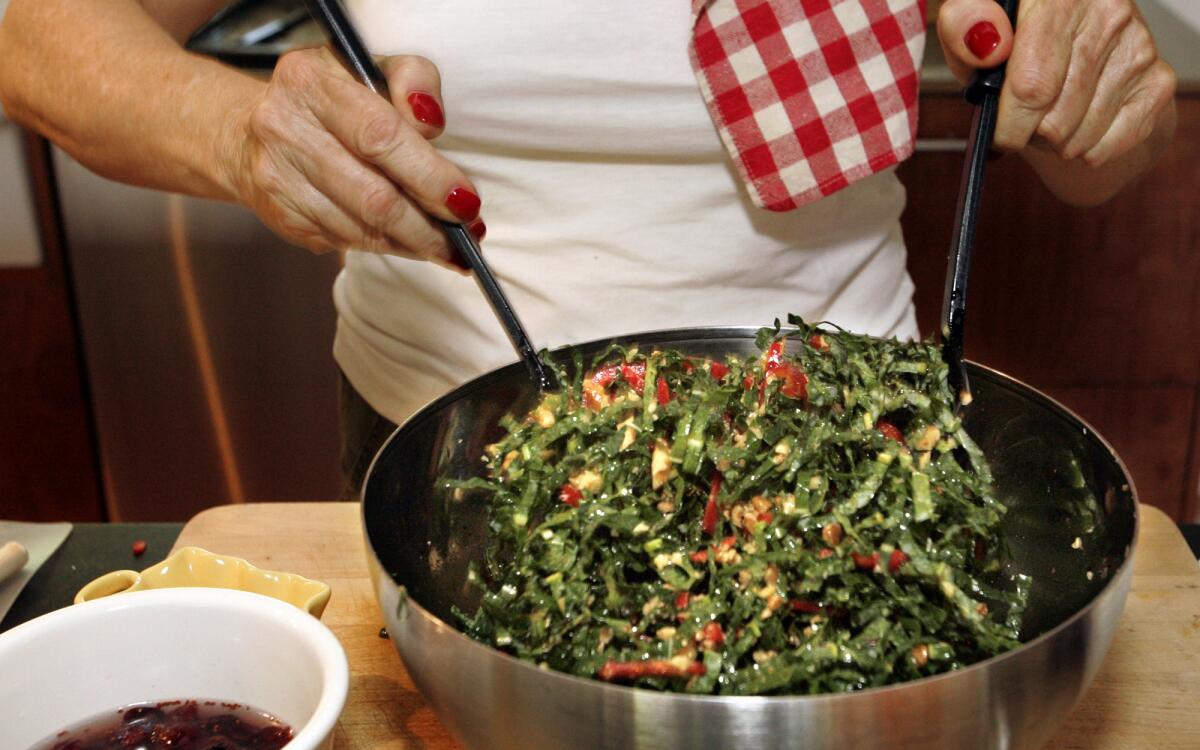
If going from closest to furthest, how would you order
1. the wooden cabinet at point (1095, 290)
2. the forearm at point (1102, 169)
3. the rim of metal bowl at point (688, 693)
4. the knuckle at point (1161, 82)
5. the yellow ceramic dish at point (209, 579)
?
the rim of metal bowl at point (688, 693) < the yellow ceramic dish at point (209, 579) < the knuckle at point (1161, 82) < the forearm at point (1102, 169) < the wooden cabinet at point (1095, 290)

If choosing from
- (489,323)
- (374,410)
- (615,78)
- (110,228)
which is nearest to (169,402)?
(110,228)

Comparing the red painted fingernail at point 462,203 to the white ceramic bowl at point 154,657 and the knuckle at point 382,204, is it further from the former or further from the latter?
the white ceramic bowl at point 154,657

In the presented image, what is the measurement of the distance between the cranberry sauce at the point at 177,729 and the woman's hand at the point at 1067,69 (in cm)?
86

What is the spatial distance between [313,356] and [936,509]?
223 cm

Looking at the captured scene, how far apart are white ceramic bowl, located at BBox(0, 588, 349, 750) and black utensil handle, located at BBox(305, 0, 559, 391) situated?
323 mm

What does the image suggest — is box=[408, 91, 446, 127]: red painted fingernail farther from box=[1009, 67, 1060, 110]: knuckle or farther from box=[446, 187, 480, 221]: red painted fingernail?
box=[1009, 67, 1060, 110]: knuckle

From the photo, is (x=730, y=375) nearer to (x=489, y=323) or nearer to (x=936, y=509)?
(x=936, y=509)

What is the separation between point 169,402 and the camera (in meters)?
2.86

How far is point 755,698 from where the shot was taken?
0.62 meters

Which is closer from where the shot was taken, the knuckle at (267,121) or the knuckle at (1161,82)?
the knuckle at (267,121)

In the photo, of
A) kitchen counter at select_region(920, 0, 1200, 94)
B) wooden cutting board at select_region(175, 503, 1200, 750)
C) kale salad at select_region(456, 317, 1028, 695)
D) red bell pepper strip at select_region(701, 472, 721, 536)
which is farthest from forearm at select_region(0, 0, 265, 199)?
kitchen counter at select_region(920, 0, 1200, 94)

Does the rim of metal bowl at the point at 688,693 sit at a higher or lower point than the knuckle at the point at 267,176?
lower

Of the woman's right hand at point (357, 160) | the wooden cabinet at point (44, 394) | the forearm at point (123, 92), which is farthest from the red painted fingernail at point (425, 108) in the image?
the wooden cabinet at point (44, 394)

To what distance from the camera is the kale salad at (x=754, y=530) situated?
0.76 metres
